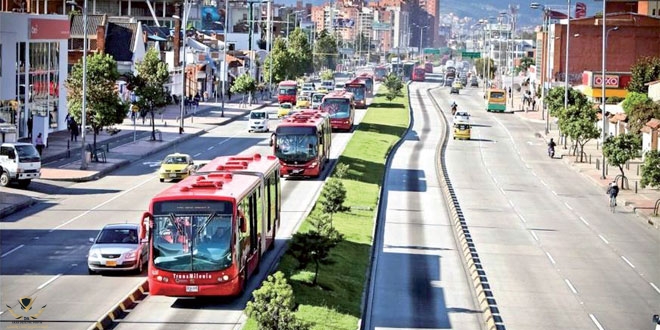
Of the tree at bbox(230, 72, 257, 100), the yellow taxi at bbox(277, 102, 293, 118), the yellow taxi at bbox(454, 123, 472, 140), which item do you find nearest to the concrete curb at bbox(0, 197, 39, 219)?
the yellow taxi at bbox(454, 123, 472, 140)

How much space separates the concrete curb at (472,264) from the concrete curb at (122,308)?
9224mm

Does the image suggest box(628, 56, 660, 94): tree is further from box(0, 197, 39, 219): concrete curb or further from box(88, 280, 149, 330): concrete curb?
box(88, 280, 149, 330): concrete curb

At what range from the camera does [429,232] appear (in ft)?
172

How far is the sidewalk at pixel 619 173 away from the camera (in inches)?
2500

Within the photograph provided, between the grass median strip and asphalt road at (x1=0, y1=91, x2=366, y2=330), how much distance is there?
59.1 inches

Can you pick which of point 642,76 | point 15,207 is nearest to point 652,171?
point 15,207

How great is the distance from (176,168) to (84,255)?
21.6 m

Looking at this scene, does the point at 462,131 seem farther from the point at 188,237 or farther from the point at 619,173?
→ the point at 188,237

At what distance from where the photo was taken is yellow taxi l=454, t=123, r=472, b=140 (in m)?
102

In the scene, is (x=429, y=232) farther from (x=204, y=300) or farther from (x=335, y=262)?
(x=204, y=300)

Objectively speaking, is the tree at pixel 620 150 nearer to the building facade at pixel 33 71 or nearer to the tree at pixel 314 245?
the building facade at pixel 33 71

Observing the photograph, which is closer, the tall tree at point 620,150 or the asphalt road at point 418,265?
the asphalt road at point 418,265

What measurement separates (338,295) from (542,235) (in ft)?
64.1

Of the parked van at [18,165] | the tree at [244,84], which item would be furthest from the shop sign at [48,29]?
the tree at [244,84]
